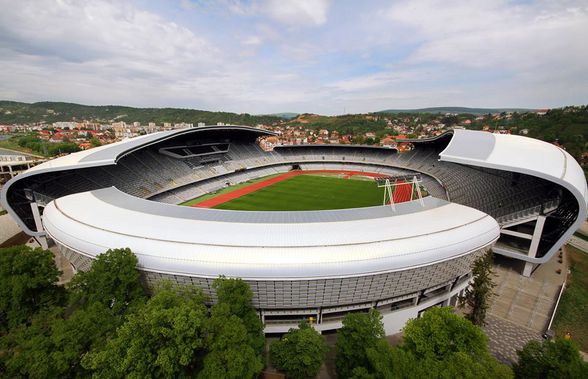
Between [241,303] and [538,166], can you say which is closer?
[241,303]

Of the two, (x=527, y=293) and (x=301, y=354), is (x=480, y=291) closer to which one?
(x=527, y=293)

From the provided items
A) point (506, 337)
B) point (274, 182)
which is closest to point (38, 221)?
point (274, 182)

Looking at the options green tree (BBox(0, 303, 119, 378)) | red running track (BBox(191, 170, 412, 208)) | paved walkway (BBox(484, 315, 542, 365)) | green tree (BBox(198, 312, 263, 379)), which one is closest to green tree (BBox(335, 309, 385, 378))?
green tree (BBox(198, 312, 263, 379))

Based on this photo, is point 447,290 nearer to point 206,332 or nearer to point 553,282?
point 553,282

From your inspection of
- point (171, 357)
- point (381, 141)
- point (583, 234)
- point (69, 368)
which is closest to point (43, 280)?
point (69, 368)

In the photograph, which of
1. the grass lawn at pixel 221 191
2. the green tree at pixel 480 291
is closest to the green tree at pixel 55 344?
the green tree at pixel 480 291

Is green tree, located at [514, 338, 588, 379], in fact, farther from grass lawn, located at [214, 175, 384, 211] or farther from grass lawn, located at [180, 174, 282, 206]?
grass lawn, located at [180, 174, 282, 206]

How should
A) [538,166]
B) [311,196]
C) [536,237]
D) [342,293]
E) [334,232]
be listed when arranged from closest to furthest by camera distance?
[342,293], [334,232], [538,166], [536,237], [311,196]
